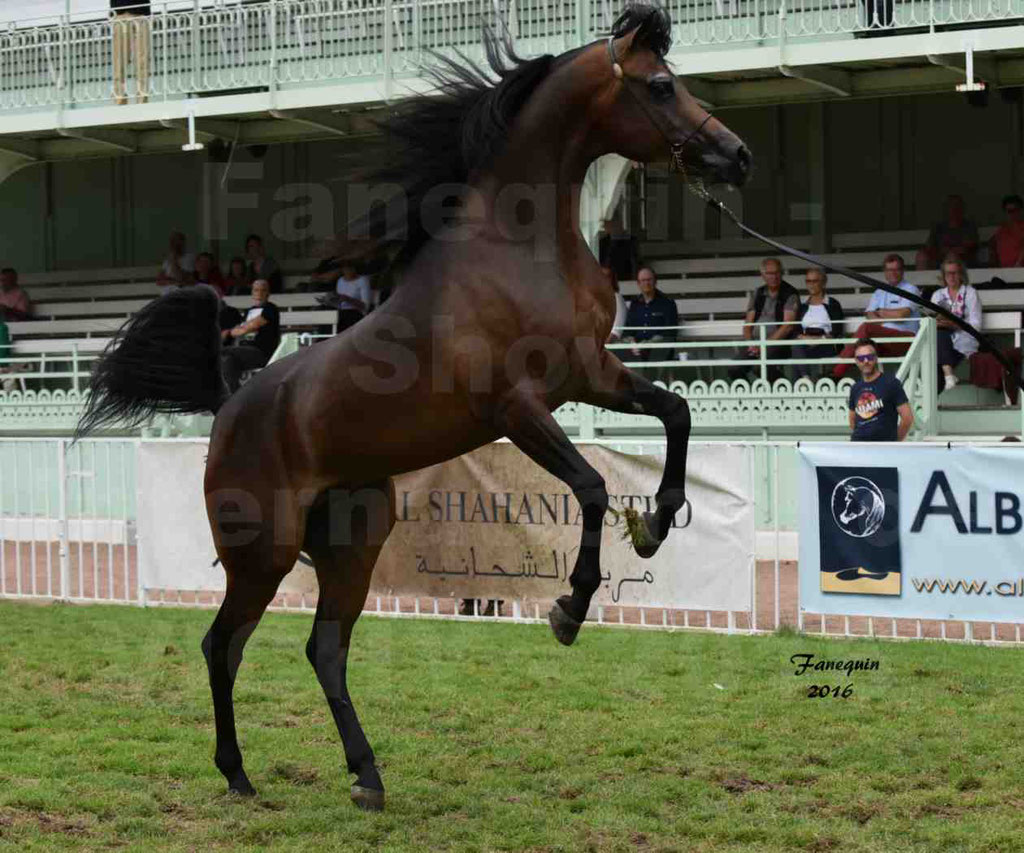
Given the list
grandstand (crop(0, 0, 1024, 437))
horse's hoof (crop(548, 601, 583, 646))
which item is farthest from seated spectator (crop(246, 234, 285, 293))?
horse's hoof (crop(548, 601, 583, 646))

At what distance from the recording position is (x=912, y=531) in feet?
27.6

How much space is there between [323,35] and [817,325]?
6.55m

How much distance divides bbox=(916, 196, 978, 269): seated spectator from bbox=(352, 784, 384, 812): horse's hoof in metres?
10.5

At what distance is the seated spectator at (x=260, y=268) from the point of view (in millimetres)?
18078

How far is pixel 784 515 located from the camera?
957 cm

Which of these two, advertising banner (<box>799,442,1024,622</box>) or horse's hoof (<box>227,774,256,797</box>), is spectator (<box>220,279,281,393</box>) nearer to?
advertising banner (<box>799,442,1024,622</box>)

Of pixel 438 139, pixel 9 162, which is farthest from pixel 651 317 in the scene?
pixel 9 162

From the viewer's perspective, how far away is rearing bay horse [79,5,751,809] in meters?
5.09

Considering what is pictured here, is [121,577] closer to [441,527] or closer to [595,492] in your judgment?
[441,527]

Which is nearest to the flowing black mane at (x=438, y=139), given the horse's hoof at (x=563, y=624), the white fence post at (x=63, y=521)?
the horse's hoof at (x=563, y=624)

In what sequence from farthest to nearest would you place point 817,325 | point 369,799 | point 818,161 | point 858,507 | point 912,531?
point 818,161 < point 817,325 < point 858,507 < point 912,531 < point 369,799

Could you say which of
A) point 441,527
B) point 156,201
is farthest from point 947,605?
point 156,201

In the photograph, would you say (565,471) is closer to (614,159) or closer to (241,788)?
(241,788)

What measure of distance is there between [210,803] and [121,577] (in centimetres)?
662
